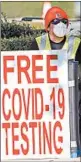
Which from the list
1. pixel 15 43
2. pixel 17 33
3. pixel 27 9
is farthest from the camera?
pixel 27 9

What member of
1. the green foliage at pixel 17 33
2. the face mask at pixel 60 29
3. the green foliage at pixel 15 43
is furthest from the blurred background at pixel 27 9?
the face mask at pixel 60 29

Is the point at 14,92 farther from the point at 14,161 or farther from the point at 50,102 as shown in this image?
the point at 14,161

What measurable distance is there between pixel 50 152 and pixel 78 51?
85 cm

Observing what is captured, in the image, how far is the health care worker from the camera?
12.8 feet

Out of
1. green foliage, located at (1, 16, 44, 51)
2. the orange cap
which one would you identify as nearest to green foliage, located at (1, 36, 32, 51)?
green foliage, located at (1, 16, 44, 51)

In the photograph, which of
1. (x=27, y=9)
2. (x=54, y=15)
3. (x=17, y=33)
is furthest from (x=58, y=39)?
(x=27, y=9)

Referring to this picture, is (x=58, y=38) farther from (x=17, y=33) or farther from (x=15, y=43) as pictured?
(x=17, y=33)

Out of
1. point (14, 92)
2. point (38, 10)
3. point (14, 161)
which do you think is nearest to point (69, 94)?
point (14, 92)

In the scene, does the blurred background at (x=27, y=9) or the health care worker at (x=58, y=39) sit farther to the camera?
the blurred background at (x=27, y=9)

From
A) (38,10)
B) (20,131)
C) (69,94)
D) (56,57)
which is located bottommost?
(20,131)

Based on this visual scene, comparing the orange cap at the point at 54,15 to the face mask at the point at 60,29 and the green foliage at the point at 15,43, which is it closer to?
the face mask at the point at 60,29

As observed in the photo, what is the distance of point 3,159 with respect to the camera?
3.85 m

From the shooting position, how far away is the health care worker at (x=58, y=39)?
12.8 feet

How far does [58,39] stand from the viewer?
3949mm
